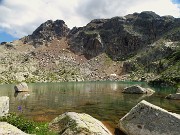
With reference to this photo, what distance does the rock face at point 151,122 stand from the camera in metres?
Answer: 23.2

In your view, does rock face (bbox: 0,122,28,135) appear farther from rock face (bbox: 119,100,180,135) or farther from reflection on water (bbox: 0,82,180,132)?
rock face (bbox: 119,100,180,135)

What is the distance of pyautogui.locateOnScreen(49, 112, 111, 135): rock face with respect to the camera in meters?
21.3

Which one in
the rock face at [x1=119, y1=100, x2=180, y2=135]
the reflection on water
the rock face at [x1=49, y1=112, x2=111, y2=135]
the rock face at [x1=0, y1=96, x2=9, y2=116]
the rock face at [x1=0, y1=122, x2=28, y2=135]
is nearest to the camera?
the rock face at [x1=0, y1=122, x2=28, y2=135]

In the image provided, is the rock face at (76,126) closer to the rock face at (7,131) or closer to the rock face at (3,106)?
the rock face at (3,106)

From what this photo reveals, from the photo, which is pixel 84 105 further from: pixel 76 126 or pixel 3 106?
pixel 76 126

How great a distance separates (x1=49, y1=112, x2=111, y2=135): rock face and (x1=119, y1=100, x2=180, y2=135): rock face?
357cm

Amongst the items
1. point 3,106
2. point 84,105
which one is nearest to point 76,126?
point 3,106

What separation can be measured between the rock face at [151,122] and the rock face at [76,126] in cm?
357

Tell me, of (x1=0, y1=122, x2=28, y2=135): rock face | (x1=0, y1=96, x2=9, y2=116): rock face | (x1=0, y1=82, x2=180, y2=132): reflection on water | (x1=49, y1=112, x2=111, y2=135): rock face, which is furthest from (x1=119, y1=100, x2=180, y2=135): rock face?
(x1=0, y1=122, x2=28, y2=135): rock face

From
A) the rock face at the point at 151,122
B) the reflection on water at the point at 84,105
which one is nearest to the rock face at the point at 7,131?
the reflection on water at the point at 84,105

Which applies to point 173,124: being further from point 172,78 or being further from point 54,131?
point 172,78

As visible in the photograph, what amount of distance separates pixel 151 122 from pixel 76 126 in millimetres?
7016

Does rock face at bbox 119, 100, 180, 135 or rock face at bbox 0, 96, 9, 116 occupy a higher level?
rock face at bbox 0, 96, 9, 116

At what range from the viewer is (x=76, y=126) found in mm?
21594
